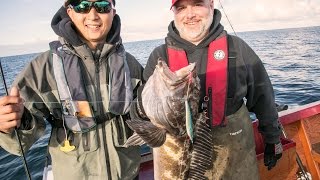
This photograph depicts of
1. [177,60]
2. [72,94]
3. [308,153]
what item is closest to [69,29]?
[72,94]

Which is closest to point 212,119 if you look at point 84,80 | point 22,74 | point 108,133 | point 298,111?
point 108,133

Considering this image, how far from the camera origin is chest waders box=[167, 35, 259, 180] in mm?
3650

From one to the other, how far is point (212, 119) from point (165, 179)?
3.02 feet

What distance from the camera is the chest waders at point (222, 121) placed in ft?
12.0

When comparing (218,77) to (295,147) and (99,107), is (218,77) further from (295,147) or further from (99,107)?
(295,147)

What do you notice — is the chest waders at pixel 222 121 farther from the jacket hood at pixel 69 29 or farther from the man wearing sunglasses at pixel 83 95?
the man wearing sunglasses at pixel 83 95

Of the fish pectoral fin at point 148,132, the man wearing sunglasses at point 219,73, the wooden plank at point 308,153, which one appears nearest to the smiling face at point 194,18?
the man wearing sunglasses at point 219,73

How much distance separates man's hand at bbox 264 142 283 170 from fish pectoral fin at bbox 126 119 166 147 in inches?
79.8

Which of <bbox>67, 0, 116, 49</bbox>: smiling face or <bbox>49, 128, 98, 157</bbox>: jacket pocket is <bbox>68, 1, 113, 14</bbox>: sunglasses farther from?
<bbox>49, 128, 98, 157</bbox>: jacket pocket

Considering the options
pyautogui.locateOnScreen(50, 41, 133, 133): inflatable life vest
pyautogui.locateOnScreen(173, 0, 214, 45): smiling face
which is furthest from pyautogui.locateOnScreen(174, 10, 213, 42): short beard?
pyautogui.locateOnScreen(50, 41, 133, 133): inflatable life vest

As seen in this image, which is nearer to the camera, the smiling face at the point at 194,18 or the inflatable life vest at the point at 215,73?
the inflatable life vest at the point at 215,73

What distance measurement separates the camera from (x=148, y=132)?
2965 millimetres

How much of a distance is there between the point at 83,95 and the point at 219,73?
5.53 ft

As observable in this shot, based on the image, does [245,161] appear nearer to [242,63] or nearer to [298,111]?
[242,63]
